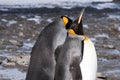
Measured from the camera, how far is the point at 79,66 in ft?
20.3

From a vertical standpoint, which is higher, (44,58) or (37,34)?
(44,58)

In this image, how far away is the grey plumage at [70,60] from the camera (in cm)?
609

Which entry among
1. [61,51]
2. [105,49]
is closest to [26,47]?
[105,49]

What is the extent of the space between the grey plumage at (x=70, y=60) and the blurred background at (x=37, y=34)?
8.85 ft

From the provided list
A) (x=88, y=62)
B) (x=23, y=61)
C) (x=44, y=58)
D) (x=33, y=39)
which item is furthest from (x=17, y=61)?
(x=88, y=62)

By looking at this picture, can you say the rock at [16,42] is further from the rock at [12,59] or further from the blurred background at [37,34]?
the rock at [12,59]

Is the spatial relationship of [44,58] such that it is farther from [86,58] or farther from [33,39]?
[33,39]

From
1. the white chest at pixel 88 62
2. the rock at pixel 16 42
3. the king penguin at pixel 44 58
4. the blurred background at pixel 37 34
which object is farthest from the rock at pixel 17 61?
the white chest at pixel 88 62

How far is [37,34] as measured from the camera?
15258 millimetres

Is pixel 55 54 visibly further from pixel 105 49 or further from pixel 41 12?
pixel 41 12

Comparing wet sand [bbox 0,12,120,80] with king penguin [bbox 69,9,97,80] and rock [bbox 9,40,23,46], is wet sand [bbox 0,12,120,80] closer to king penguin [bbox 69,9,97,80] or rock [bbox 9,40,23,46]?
rock [bbox 9,40,23,46]

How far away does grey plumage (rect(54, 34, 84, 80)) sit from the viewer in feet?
20.0

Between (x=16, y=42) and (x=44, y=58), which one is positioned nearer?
(x=44, y=58)

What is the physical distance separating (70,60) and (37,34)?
362 inches
